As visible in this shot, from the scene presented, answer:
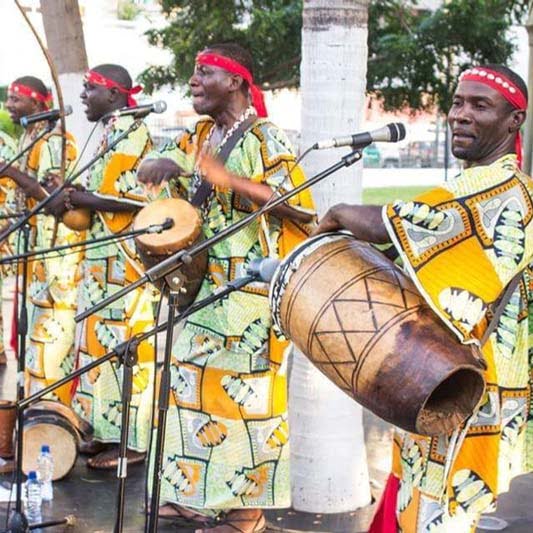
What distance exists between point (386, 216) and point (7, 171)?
322 centimetres

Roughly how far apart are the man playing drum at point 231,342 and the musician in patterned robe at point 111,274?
69cm

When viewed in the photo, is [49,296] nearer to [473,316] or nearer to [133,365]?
[133,365]

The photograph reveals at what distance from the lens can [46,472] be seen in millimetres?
5262

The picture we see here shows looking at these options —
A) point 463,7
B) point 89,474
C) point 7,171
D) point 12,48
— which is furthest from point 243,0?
point 12,48

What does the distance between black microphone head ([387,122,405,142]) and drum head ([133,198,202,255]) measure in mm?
1146

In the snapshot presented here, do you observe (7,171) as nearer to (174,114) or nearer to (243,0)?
(243,0)

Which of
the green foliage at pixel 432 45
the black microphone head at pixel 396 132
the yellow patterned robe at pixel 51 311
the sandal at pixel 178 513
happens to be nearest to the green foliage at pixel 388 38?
the green foliage at pixel 432 45

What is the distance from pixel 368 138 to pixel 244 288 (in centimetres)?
147

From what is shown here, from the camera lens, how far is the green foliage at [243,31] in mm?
10469

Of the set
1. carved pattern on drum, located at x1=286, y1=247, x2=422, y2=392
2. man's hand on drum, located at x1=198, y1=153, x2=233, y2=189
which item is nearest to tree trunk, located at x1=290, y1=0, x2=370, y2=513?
man's hand on drum, located at x1=198, y1=153, x2=233, y2=189

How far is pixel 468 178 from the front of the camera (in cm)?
305

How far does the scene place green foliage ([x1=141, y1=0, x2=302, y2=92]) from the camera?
1047cm

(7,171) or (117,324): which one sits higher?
(7,171)

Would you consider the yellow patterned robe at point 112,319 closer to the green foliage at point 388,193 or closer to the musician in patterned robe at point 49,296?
the musician in patterned robe at point 49,296
